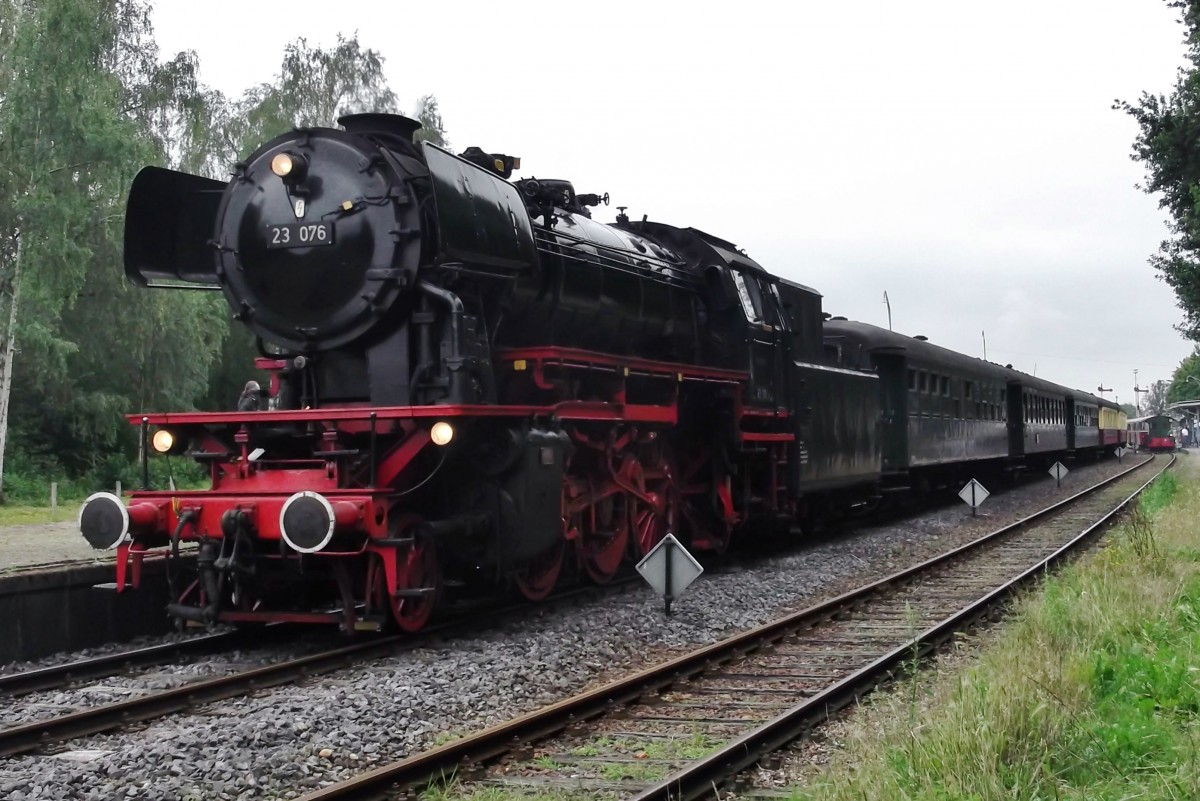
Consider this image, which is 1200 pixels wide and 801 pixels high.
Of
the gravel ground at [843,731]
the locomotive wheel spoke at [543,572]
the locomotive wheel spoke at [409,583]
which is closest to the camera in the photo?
the gravel ground at [843,731]

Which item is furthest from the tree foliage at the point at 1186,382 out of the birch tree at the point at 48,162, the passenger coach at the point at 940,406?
the birch tree at the point at 48,162

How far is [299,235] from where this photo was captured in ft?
26.6

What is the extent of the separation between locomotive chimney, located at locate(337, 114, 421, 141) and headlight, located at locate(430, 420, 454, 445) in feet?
7.40

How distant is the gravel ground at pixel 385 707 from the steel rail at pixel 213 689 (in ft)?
0.43

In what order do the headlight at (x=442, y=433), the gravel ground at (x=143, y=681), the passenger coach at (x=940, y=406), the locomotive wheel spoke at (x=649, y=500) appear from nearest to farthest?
the gravel ground at (x=143, y=681), the headlight at (x=442, y=433), the locomotive wheel spoke at (x=649, y=500), the passenger coach at (x=940, y=406)

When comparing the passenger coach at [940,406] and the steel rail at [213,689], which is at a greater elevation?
the passenger coach at [940,406]

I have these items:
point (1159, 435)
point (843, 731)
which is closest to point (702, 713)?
point (843, 731)

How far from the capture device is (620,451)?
33.1ft

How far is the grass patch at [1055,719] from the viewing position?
4223 mm

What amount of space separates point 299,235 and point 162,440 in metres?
1.72

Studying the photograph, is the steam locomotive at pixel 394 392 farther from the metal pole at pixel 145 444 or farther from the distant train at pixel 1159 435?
the distant train at pixel 1159 435

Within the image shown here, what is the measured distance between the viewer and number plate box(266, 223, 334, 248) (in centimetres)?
802

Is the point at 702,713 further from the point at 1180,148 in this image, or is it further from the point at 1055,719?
the point at 1180,148

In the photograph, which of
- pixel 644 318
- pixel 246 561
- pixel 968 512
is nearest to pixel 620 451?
pixel 644 318
